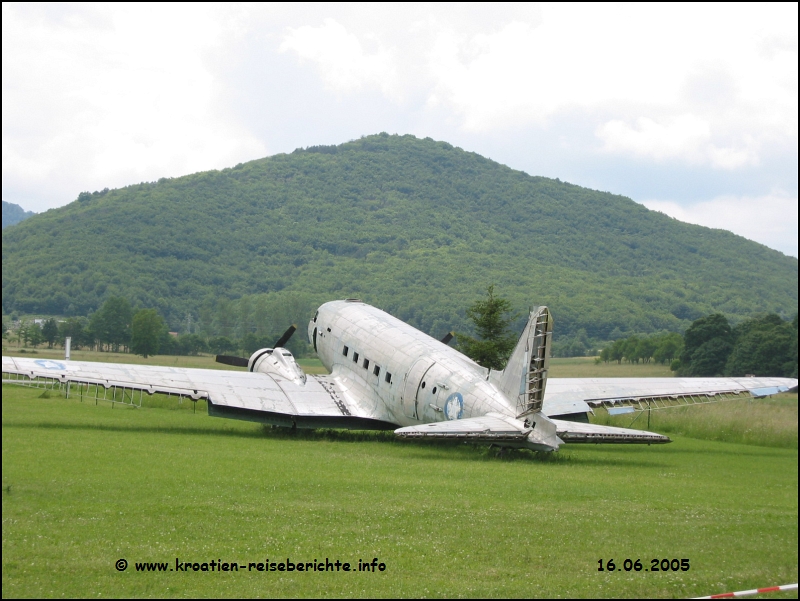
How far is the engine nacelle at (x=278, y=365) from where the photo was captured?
31078mm

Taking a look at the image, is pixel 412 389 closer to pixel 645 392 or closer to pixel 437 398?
pixel 437 398

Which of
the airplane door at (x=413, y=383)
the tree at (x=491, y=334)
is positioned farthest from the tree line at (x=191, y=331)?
the airplane door at (x=413, y=383)

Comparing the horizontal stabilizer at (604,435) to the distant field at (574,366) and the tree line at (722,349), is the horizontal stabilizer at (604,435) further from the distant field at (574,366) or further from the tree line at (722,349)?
the distant field at (574,366)

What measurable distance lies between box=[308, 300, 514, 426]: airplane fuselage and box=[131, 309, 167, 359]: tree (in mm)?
20775

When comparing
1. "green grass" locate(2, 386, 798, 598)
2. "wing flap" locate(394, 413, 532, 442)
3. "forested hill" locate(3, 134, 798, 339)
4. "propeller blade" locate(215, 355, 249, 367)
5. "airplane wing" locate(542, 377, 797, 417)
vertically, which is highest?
"forested hill" locate(3, 134, 798, 339)

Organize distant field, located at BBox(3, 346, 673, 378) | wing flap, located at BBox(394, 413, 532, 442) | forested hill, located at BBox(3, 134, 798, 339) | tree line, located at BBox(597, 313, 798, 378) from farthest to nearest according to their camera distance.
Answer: forested hill, located at BBox(3, 134, 798, 339) < distant field, located at BBox(3, 346, 673, 378) < tree line, located at BBox(597, 313, 798, 378) < wing flap, located at BBox(394, 413, 532, 442)

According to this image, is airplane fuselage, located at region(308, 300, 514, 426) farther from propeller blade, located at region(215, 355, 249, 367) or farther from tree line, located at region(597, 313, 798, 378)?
tree line, located at region(597, 313, 798, 378)

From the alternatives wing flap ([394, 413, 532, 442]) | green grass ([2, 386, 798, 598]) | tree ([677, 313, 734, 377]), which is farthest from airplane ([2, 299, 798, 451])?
tree ([677, 313, 734, 377])

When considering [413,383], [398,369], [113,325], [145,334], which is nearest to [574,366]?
[398,369]

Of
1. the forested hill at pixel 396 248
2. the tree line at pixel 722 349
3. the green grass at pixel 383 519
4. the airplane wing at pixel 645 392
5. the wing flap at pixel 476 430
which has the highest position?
the forested hill at pixel 396 248

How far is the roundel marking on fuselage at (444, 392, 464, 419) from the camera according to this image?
77.5 ft

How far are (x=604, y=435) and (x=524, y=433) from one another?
2092 millimetres

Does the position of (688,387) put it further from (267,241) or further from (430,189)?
(430,189)

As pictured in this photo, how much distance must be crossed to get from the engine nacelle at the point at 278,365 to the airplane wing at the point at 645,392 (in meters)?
9.62
